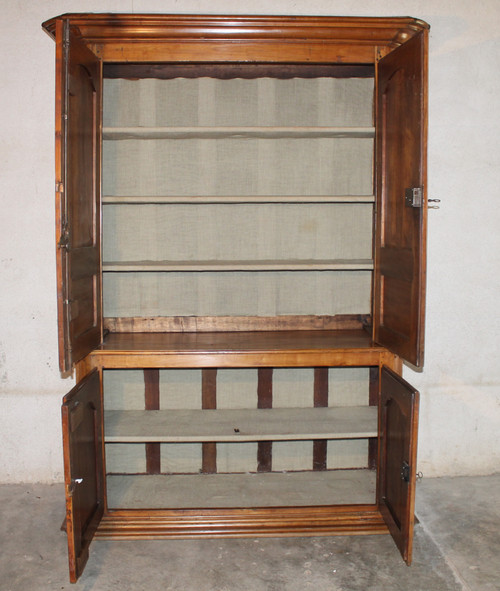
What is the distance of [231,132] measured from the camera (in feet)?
9.25

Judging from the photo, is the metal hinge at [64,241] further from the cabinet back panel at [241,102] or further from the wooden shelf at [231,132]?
the cabinet back panel at [241,102]

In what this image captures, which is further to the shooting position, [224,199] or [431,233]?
[431,233]

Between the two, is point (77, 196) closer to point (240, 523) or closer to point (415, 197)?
point (415, 197)

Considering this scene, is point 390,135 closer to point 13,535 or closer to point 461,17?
point 461,17

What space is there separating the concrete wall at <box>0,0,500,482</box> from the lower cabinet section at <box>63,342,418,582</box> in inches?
16.4

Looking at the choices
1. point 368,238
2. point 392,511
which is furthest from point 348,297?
point 392,511

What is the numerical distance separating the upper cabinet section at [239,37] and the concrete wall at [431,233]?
53cm

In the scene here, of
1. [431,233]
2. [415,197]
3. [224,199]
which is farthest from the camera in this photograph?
[431,233]

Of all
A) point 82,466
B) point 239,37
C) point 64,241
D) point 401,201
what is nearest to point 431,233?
point 401,201

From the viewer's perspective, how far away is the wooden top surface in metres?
2.65

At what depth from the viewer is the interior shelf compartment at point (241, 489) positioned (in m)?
2.88

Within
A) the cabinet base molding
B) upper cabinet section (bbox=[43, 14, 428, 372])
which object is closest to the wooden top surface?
upper cabinet section (bbox=[43, 14, 428, 372])

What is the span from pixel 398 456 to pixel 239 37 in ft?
6.57

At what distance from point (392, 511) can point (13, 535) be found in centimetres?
177
